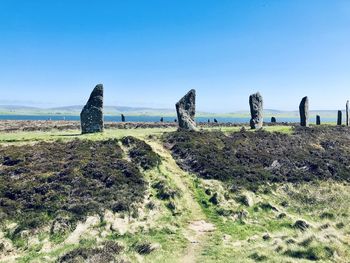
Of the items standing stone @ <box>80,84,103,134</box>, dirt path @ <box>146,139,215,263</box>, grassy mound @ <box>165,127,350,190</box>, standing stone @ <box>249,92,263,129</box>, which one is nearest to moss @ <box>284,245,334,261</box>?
dirt path @ <box>146,139,215,263</box>

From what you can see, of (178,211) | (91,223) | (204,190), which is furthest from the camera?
(204,190)

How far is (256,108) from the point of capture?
52031mm

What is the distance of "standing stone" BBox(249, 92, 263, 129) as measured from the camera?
5172 cm

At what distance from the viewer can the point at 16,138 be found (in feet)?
120

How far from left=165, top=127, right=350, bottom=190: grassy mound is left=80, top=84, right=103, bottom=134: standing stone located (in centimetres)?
854

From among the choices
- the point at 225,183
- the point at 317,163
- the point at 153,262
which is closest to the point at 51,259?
the point at 153,262

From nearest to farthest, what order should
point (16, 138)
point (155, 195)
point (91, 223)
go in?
point (91, 223) < point (155, 195) < point (16, 138)

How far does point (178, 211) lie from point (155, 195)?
110 inches

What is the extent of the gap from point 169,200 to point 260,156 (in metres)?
16.3

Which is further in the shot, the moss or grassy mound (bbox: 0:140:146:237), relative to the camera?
grassy mound (bbox: 0:140:146:237)

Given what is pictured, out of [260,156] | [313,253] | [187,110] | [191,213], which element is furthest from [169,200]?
[187,110]

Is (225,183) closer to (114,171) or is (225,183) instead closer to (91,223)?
(114,171)

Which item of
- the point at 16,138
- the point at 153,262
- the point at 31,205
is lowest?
the point at 153,262

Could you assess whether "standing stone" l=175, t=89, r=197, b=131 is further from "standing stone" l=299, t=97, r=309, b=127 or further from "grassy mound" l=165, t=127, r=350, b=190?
"standing stone" l=299, t=97, r=309, b=127
